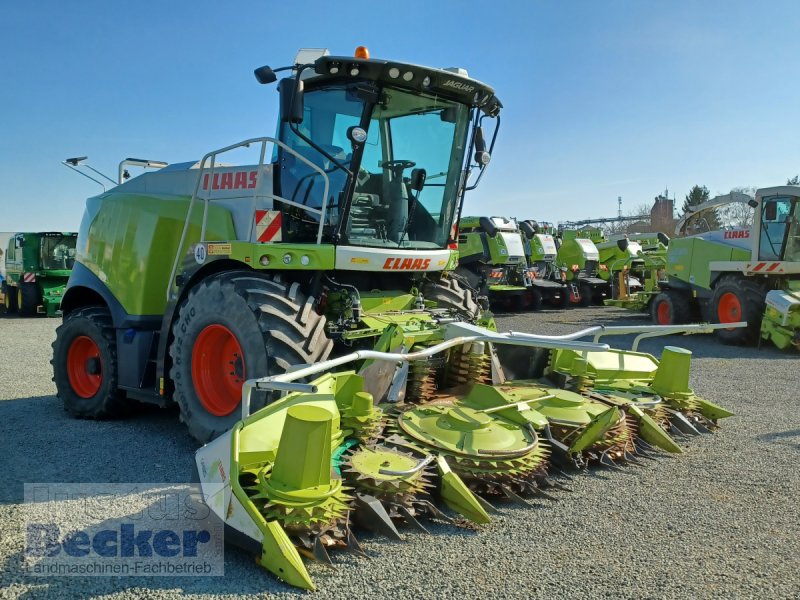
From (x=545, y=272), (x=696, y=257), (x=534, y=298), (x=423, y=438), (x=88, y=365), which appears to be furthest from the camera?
(x=545, y=272)

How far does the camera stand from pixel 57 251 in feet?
56.7

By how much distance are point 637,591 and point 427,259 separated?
2985mm

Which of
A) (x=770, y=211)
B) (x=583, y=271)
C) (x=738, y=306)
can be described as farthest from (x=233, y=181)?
(x=583, y=271)

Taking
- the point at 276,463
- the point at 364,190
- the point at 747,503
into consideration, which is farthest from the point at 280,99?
the point at 747,503

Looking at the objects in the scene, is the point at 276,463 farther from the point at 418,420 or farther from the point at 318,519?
the point at 418,420

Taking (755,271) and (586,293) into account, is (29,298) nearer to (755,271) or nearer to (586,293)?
(586,293)

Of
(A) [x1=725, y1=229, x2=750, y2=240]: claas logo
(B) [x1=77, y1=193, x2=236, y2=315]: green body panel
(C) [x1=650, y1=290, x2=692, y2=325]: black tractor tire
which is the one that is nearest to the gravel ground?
(B) [x1=77, y1=193, x2=236, y2=315]: green body panel

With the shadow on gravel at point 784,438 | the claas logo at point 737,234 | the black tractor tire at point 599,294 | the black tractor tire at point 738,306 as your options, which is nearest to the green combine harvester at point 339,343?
the shadow on gravel at point 784,438

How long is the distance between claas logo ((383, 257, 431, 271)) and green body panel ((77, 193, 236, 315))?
4.89ft

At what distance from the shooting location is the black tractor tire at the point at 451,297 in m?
5.51

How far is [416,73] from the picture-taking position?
4352mm

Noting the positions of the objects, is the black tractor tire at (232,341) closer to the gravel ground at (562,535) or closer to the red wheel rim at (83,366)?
the gravel ground at (562,535)

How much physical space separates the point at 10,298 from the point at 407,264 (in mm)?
18157

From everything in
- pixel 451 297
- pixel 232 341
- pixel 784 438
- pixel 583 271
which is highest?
pixel 451 297
